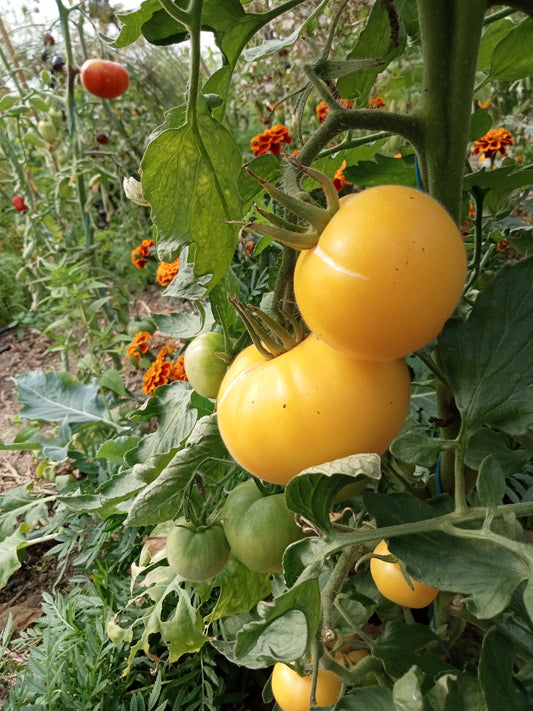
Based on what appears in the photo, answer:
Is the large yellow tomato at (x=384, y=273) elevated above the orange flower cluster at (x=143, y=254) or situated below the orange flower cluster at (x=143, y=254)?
above

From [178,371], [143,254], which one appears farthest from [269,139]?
[178,371]

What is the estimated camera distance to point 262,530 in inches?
18.8

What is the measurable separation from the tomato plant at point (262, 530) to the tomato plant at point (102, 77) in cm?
173

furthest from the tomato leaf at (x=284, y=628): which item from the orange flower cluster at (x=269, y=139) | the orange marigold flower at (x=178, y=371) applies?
the orange flower cluster at (x=269, y=139)

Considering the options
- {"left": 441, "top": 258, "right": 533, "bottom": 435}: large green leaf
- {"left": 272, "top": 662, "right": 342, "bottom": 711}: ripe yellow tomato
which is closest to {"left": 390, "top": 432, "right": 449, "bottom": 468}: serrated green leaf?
{"left": 441, "top": 258, "right": 533, "bottom": 435}: large green leaf

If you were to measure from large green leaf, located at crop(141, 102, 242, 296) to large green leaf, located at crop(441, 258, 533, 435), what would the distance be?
18 cm

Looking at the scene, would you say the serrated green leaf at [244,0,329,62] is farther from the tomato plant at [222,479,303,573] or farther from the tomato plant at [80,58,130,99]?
Answer: the tomato plant at [80,58,130,99]

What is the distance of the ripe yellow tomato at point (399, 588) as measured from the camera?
1.77 ft

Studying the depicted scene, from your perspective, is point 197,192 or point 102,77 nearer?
point 197,192

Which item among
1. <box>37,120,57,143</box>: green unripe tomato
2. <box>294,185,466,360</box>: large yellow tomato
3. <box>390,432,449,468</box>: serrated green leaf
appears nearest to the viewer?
<box>294,185,466,360</box>: large yellow tomato

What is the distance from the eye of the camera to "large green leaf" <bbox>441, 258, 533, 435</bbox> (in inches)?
14.7

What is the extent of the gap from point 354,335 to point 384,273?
0.04 m

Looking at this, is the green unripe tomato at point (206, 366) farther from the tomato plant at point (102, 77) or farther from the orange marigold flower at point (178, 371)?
the tomato plant at point (102, 77)

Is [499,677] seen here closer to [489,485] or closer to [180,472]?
[489,485]
